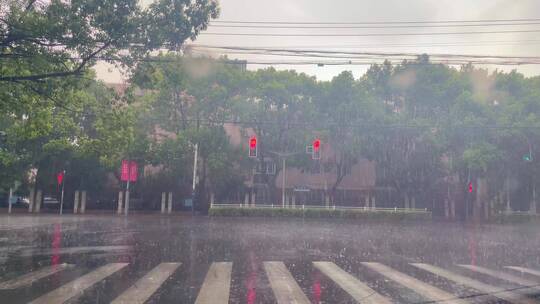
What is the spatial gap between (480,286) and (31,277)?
9.49 metres

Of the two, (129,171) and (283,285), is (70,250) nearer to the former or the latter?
(283,285)

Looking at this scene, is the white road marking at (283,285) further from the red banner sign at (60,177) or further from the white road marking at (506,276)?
the red banner sign at (60,177)

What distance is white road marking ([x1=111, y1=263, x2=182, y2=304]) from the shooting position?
6.45 meters

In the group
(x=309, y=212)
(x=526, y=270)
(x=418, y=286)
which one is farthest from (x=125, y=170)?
(x=526, y=270)

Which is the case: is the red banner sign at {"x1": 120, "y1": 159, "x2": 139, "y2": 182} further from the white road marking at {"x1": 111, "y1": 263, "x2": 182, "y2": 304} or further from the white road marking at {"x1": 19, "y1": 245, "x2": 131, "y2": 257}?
the white road marking at {"x1": 111, "y1": 263, "x2": 182, "y2": 304}

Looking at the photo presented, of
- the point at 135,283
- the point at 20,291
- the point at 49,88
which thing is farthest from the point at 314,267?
the point at 49,88

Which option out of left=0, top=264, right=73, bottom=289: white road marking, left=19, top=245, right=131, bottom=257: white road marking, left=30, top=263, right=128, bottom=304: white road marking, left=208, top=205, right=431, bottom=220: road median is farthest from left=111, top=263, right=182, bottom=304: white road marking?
left=208, top=205, right=431, bottom=220: road median

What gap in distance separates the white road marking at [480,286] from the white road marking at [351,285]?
7.57 feet

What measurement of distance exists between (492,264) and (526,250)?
15.8 feet

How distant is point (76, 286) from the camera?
24.1ft

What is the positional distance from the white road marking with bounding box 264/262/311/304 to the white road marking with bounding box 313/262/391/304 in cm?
92

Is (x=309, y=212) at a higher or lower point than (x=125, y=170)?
lower

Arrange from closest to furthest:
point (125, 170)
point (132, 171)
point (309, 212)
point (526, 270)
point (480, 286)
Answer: point (480, 286), point (526, 270), point (309, 212), point (125, 170), point (132, 171)

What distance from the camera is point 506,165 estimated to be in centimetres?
3494
